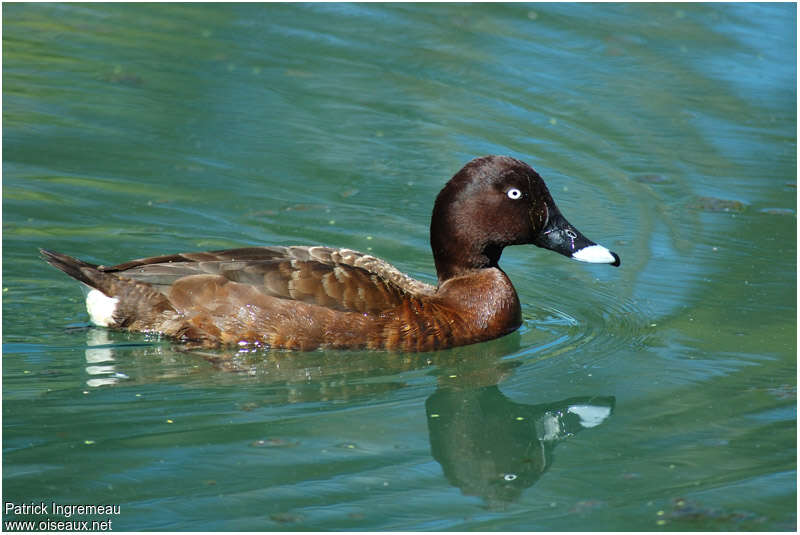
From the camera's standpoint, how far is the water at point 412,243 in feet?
17.6

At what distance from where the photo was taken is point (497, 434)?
6023 mm

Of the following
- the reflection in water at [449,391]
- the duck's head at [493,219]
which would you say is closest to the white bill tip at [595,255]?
the duck's head at [493,219]

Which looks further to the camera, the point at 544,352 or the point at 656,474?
the point at 544,352

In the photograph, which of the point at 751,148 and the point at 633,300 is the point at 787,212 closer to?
the point at 751,148

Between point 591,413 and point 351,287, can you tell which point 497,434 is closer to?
point 591,413

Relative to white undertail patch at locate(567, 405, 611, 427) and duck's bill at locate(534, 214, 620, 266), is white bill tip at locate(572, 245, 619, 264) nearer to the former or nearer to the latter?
duck's bill at locate(534, 214, 620, 266)

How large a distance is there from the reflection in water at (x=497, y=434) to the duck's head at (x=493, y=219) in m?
1.13

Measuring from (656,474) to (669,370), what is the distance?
1.40 metres

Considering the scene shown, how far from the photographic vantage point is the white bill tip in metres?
7.27

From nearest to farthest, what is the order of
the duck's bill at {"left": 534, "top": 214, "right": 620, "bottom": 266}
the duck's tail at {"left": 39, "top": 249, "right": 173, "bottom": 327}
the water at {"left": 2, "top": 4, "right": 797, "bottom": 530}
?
the water at {"left": 2, "top": 4, "right": 797, "bottom": 530} → the duck's tail at {"left": 39, "top": 249, "right": 173, "bottom": 327} → the duck's bill at {"left": 534, "top": 214, "right": 620, "bottom": 266}

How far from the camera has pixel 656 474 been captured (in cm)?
549

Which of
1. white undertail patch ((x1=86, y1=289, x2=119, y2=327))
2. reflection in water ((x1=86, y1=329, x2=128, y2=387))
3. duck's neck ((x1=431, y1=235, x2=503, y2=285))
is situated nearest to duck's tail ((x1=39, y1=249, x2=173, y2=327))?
white undertail patch ((x1=86, y1=289, x2=119, y2=327))

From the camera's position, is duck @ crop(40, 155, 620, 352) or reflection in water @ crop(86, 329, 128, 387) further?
duck @ crop(40, 155, 620, 352)

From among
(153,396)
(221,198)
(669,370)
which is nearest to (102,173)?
(221,198)
